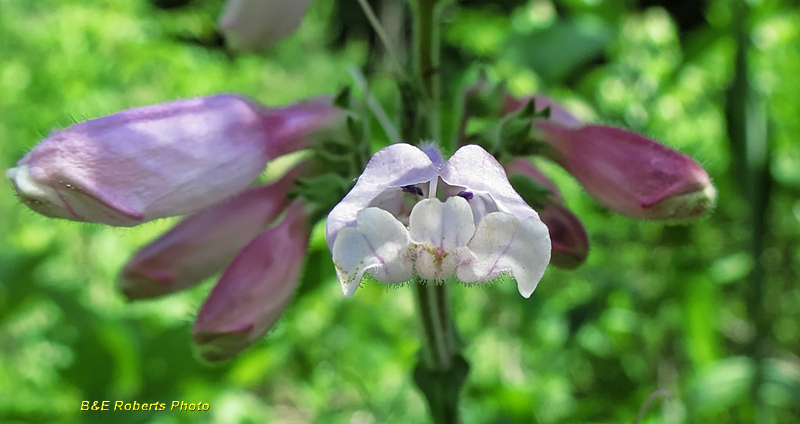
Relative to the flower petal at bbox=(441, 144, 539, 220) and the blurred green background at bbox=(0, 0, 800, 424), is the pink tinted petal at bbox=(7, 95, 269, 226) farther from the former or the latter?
the blurred green background at bbox=(0, 0, 800, 424)

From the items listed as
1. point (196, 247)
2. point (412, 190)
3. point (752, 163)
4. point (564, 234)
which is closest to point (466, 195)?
point (412, 190)

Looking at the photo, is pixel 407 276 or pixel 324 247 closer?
pixel 407 276

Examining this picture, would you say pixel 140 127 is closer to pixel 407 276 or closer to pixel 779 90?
pixel 407 276

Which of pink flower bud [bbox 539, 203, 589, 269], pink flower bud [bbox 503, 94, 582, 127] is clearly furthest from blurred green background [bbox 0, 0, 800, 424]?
pink flower bud [bbox 539, 203, 589, 269]

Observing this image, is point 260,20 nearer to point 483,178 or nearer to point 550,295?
point 483,178

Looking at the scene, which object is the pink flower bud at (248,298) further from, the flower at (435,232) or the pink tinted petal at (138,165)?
the flower at (435,232)

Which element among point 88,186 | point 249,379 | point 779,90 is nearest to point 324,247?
point 249,379

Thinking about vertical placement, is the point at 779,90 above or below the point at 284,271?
below
